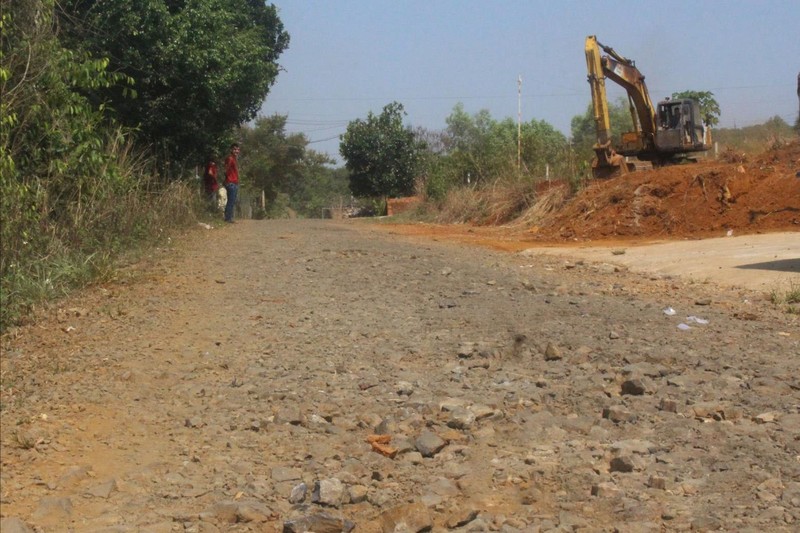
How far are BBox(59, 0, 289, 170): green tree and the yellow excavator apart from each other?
8.14 metres

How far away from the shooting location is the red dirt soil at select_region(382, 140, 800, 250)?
55.0 ft

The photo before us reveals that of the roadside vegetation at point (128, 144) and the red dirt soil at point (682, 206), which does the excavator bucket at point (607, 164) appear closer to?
the roadside vegetation at point (128, 144)

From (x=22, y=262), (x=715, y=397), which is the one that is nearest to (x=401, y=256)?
(x=22, y=262)

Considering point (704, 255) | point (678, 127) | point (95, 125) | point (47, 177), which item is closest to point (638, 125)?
point (678, 127)

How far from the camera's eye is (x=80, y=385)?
5145 millimetres

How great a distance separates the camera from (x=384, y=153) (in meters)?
46.2

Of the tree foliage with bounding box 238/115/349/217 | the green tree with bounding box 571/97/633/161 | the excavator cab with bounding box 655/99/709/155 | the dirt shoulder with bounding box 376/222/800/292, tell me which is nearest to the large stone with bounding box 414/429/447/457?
the dirt shoulder with bounding box 376/222/800/292

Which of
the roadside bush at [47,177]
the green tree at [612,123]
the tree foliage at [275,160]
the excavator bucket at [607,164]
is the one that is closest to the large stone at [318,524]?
→ the roadside bush at [47,177]

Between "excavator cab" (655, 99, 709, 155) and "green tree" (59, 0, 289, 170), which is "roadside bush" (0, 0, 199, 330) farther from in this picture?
"excavator cab" (655, 99, 709, 155)

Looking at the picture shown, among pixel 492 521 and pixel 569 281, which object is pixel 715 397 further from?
pixel 569 281

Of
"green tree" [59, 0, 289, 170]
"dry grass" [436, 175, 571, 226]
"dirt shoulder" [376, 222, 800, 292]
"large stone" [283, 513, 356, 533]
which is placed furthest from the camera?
"dry grass" [436, 175, 571, 226]

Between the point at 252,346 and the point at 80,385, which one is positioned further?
the point at 252,346

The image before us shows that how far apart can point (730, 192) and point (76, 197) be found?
12.5 meters

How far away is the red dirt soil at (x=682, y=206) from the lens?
16.8 metres
